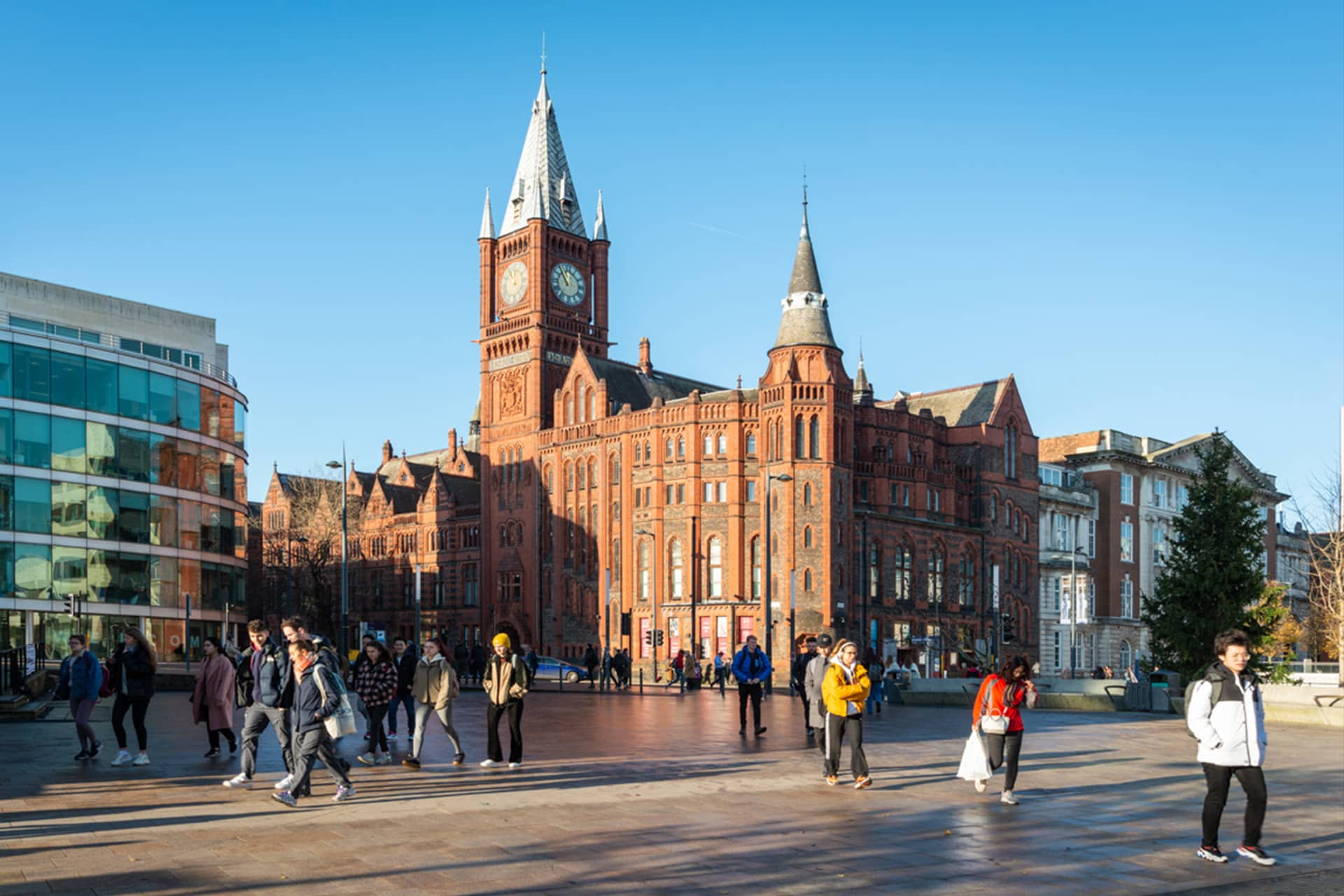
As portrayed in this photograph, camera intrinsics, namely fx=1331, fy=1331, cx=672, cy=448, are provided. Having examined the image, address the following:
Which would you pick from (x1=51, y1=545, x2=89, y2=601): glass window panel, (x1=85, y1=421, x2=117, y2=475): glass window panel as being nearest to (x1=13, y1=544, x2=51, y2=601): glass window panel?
(x1=51, y1=545, x2=89, y2=601): glass window panel

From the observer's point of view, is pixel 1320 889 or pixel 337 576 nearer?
pixel 1320 889

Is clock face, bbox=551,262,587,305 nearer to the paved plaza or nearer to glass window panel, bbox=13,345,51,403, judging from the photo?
glass window panel, bbox=13,345,51,403

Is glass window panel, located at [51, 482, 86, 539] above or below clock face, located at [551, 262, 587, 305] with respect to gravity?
below

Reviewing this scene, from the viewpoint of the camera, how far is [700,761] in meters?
18.5

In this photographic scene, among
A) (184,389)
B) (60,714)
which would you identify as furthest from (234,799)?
(184,389)

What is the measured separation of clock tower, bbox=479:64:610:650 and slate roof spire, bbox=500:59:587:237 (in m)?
0.08

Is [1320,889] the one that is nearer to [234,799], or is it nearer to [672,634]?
[234,799]

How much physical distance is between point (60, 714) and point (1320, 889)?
2525 cm

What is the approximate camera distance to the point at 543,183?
92.7m

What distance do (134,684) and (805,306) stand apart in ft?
195

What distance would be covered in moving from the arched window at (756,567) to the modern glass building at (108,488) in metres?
26.8

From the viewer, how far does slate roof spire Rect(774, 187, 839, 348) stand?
72.7m

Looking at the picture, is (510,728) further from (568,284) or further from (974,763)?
(568,284)

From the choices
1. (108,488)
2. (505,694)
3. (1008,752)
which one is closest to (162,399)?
(108,488)
